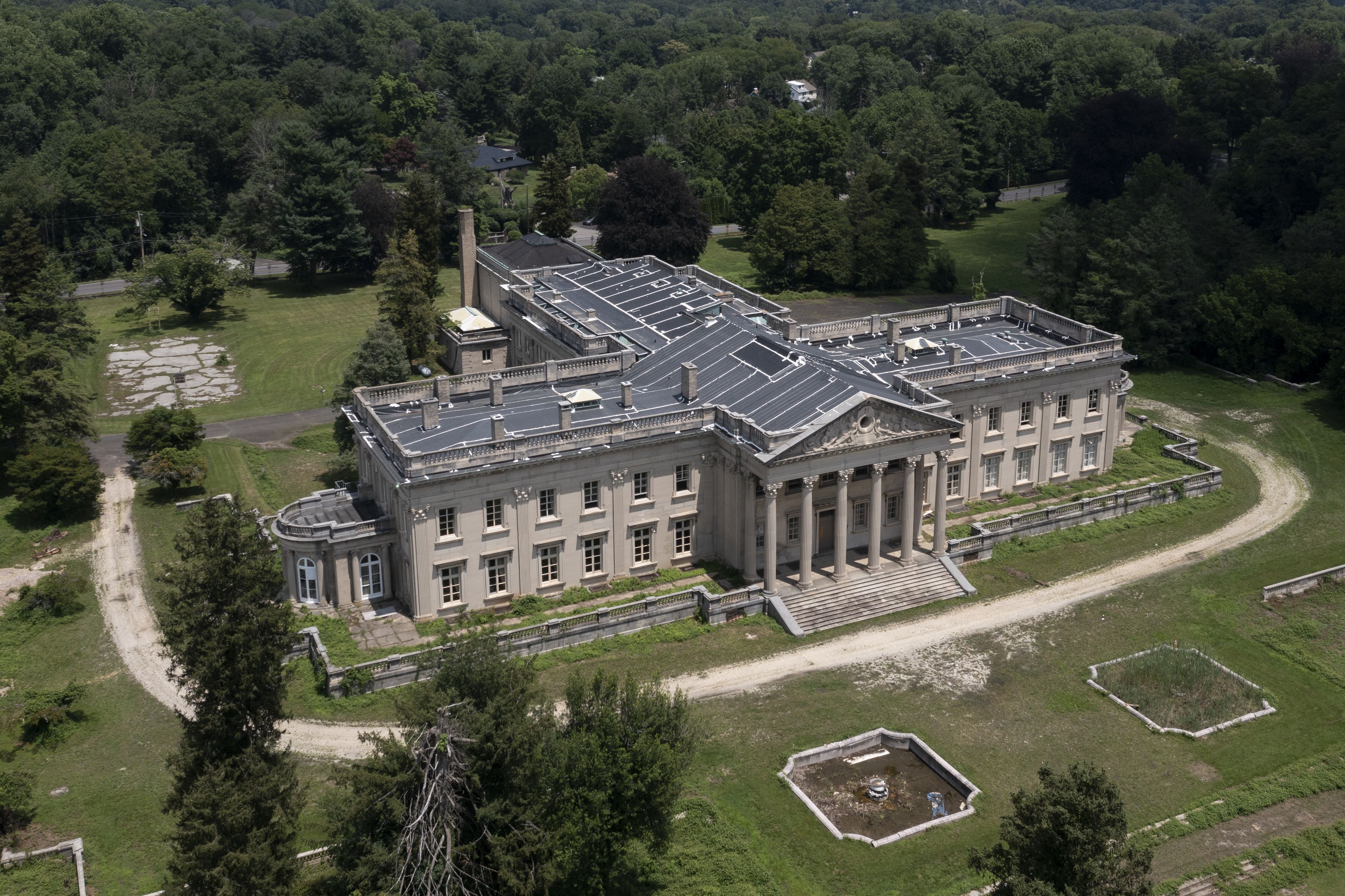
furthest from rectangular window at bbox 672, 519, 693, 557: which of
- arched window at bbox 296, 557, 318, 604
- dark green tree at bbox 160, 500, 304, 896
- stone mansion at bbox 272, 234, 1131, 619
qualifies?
dark green tree at bbox 160, 500, 304, 896

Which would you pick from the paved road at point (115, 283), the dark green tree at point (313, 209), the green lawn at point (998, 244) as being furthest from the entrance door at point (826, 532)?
the paved road at point (115, 283)

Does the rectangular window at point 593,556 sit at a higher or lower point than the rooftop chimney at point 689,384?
lower

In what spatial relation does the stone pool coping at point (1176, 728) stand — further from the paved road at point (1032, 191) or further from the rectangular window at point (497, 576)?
the paved road at point (1032, 191)

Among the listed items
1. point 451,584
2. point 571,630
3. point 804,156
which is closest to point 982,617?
point 571,630

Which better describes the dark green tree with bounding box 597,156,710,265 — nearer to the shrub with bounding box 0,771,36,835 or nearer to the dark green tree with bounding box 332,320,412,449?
the dark green tree with bounding box 332,320,412,449

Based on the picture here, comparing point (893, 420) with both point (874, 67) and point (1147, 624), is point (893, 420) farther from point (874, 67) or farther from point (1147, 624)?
point (874, 67)

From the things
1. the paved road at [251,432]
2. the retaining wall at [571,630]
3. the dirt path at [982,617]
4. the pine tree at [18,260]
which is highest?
the pine tree at [18,260]
